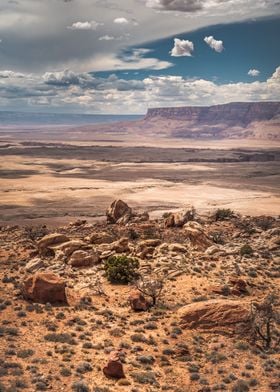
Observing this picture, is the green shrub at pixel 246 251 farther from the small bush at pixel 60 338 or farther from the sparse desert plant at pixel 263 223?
the small bush at pixel 60 338

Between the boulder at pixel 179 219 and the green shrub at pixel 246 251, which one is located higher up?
the boulder at pixel 179 219

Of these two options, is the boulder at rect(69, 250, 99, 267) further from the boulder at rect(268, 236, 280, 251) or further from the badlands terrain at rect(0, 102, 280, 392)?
the boulder at rect(268, 236, 280, 251)

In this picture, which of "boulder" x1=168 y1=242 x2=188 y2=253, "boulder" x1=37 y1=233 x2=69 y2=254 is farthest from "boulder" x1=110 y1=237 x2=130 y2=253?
"boulder" x1=37 y1=233 x2=69 y2=254

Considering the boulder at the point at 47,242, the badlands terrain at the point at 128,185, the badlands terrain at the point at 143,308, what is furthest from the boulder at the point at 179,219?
the badlands terrain at the point at 128,185

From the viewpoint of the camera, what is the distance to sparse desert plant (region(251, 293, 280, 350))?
55.7ft

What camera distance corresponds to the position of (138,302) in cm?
1997

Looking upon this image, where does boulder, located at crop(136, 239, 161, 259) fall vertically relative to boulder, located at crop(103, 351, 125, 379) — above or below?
above

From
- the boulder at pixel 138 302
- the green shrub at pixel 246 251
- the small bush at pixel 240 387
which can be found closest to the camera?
the small bush at pixel 240 387

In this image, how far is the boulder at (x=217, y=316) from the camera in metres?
17.7

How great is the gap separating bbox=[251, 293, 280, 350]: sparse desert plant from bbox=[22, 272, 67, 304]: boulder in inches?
344

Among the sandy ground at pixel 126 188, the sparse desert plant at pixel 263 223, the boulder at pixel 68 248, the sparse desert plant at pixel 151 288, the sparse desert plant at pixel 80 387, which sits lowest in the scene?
the sandy ground at pixel 126 188

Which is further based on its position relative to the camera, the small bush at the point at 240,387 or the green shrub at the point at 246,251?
the green shrub at the point at 246,251

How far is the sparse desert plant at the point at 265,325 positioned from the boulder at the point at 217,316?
0.45 meters

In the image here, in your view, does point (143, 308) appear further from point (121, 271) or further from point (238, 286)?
point (238, 286)
